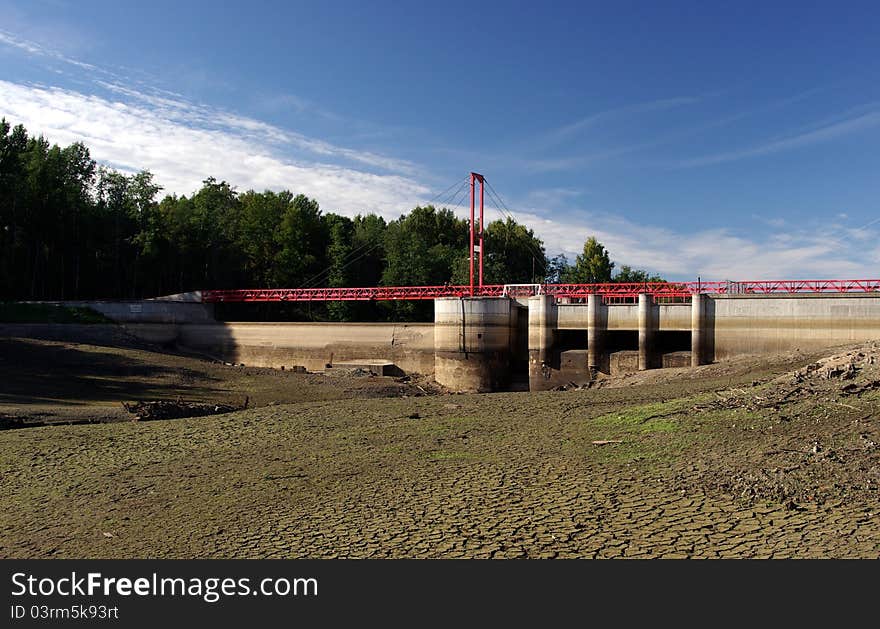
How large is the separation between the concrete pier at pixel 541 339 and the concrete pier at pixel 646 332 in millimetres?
5273

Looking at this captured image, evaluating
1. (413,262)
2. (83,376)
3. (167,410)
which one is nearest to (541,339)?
(167,410)

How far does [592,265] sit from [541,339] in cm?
4410

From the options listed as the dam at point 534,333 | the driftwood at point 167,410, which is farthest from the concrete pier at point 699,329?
the driftwood at point 167,410

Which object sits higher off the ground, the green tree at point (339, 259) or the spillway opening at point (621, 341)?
the green tree at point (339, 259)

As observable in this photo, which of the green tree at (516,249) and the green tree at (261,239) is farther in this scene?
the green tree at (516,249)

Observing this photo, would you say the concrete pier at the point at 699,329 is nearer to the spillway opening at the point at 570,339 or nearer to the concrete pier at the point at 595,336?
the concrete pier at the point at 595,336

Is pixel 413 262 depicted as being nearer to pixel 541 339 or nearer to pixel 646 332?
pixel 541 339

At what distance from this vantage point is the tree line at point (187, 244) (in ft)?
196

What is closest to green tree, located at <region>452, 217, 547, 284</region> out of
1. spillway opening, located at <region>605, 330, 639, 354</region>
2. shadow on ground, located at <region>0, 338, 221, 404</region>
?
spillway opening, located at <region>605, 330, 639, 354</region>

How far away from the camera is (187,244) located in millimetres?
69312

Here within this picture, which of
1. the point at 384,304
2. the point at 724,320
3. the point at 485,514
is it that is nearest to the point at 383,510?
the point at 485,514

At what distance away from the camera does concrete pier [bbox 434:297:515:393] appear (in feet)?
132

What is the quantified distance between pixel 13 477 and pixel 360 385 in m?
22.9

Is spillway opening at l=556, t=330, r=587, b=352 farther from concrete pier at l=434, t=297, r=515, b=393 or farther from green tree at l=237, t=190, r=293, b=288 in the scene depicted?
green tree at l=237, t=190, r=293, b=288
